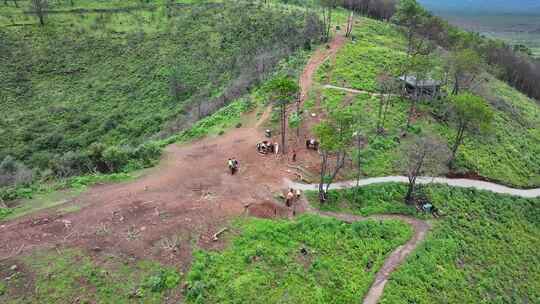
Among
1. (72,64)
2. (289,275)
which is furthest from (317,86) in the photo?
(72,64)

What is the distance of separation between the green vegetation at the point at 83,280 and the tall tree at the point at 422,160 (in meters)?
18.6

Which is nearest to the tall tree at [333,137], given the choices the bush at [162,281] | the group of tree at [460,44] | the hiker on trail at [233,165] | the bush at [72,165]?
the hiker on trail at [233,165]

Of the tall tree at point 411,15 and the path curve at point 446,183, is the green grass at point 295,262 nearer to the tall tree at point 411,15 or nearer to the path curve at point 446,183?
the path curve at point 446,183

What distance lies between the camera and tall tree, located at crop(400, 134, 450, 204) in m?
26.1

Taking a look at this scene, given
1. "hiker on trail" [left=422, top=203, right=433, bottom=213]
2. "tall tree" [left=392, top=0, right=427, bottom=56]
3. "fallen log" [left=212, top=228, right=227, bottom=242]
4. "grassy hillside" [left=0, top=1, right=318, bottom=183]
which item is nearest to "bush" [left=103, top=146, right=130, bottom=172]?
"grassy hillside" [left=0, top=1, right=318, bottom=183]

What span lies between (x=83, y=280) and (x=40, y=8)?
70.2 metres

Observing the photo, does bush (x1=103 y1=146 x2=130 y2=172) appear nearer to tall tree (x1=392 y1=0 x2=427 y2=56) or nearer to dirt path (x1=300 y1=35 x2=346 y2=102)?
dirt path (x1=300 y1=35 x2=346 y2=102)

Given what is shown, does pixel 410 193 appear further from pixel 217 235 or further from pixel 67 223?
pixel 67 223

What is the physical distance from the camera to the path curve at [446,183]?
27531 mm

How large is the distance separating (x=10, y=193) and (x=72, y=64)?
138ft

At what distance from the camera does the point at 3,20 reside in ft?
214

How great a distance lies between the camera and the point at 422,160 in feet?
83.6

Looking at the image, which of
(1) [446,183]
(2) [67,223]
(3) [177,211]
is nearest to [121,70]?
(2) [67,223]

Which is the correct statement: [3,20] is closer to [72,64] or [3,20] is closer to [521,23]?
[72,64]
